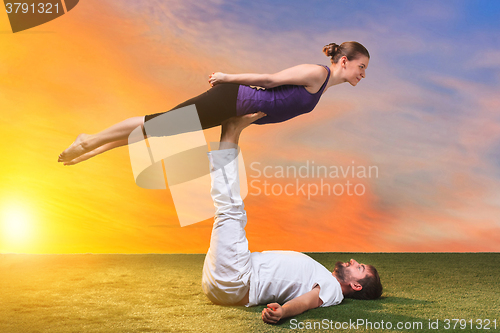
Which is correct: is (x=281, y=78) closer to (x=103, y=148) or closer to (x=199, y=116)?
(x=199, y=116)

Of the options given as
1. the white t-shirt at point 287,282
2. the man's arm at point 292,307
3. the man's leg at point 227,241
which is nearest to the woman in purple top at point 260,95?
the man's leg at point 227,241

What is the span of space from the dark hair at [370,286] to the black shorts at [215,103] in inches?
47.4

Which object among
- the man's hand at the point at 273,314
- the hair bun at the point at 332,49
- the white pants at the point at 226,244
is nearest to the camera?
the man's hand at the point at 273,314

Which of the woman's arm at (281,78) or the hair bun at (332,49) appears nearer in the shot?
the woman's arm at (281,78)

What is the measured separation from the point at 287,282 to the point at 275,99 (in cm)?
100

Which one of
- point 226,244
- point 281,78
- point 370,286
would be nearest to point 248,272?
point 226,244

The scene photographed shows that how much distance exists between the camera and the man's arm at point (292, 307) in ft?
5.63

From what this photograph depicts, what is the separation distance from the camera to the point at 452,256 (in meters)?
3.77

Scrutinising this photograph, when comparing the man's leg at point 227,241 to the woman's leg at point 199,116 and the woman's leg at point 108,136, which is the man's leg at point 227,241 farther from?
the woman's leg at point 108,136

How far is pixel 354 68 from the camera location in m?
2.21

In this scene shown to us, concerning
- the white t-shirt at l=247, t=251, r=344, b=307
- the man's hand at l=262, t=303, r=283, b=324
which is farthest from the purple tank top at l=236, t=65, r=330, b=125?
the man's hand at l=262, t=303, r=283, b=324

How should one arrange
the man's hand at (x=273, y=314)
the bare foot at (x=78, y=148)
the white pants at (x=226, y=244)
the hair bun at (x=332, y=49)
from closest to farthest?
the man's hand at (x=273, y=314) < the white pants at (x=226, y=244) < the bare foot at (x=78, y=148) < the hair bun at (x=332, y=49)

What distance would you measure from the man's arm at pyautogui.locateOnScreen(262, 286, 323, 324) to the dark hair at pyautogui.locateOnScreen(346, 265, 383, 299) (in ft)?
1.01

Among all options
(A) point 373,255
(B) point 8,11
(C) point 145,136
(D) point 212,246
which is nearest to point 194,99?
(C) point 145,136
